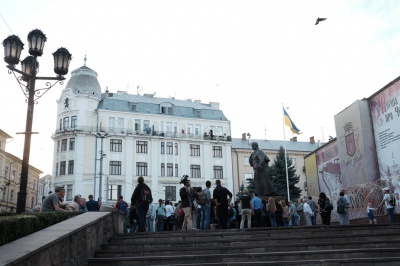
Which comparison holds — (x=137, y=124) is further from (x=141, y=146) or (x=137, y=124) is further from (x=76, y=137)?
(x=76, y=137)

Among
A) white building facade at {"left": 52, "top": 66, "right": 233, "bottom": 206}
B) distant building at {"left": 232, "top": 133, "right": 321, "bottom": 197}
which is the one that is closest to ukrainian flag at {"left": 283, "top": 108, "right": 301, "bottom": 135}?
white building facade at {"left": 52, "top": 66, "right": 233, "bottom": 206}

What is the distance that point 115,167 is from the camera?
170ft

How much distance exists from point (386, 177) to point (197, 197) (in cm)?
1437

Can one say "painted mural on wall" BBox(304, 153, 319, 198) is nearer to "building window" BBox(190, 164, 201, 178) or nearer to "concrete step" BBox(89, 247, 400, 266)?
"building window" BBox(190, 164, 201, 178)

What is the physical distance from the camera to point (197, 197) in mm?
13484

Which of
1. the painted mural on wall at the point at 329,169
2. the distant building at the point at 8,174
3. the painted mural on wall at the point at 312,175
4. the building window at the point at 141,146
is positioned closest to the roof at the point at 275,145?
the building window at the point at 141,146

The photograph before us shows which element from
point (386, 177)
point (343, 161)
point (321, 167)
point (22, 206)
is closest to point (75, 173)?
point (321, 167)

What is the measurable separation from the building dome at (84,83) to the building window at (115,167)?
9.32 m

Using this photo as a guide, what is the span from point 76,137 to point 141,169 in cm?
888

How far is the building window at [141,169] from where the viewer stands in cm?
5281

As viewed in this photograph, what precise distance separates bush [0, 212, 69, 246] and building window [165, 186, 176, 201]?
45.0 metres

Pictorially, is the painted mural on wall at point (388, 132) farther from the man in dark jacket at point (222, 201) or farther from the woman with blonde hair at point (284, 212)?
the man in dark jacket at point (222, 201)

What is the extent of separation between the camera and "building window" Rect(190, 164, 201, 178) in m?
55.5

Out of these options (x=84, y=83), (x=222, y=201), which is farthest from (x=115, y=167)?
(x=222, y=201)
